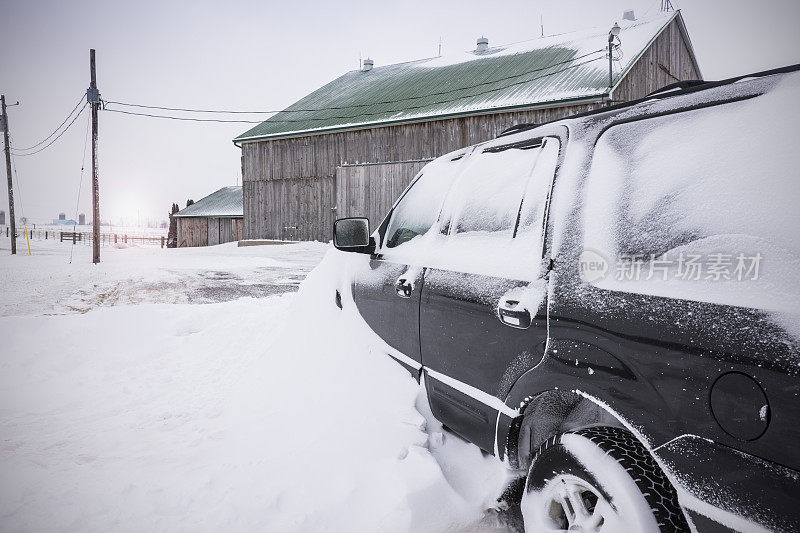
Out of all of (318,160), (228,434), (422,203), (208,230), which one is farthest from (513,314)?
(208,230)

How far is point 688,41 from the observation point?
19.2 metres

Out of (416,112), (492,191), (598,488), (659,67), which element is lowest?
(598,488)

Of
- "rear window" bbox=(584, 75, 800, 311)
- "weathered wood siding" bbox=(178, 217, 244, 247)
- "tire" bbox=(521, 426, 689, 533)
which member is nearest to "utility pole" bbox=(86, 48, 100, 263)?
"weathered wood siding" bbox=(178, 217, 244, 247)

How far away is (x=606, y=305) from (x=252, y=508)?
2012 mm

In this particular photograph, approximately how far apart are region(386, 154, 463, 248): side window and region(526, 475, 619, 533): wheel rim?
1.59m

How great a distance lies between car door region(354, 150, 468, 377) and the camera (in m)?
2.69

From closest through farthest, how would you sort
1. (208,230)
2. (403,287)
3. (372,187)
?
(403,287) < (372,187) < (208,230)

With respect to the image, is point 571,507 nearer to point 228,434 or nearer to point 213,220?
point 228,434

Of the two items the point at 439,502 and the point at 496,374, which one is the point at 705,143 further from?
the point at 439,502

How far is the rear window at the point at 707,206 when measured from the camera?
3.63 ft

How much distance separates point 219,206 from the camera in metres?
33.2

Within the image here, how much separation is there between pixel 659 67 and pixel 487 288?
19758mm

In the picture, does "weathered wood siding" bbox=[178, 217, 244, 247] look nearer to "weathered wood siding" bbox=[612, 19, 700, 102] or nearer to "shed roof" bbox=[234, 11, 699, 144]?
"shed roof" bbox=[234, 11, 699, 144]

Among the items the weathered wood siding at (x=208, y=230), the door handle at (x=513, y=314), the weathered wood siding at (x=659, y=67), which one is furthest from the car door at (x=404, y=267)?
the weathered wood siding at (x=208, y=230)
